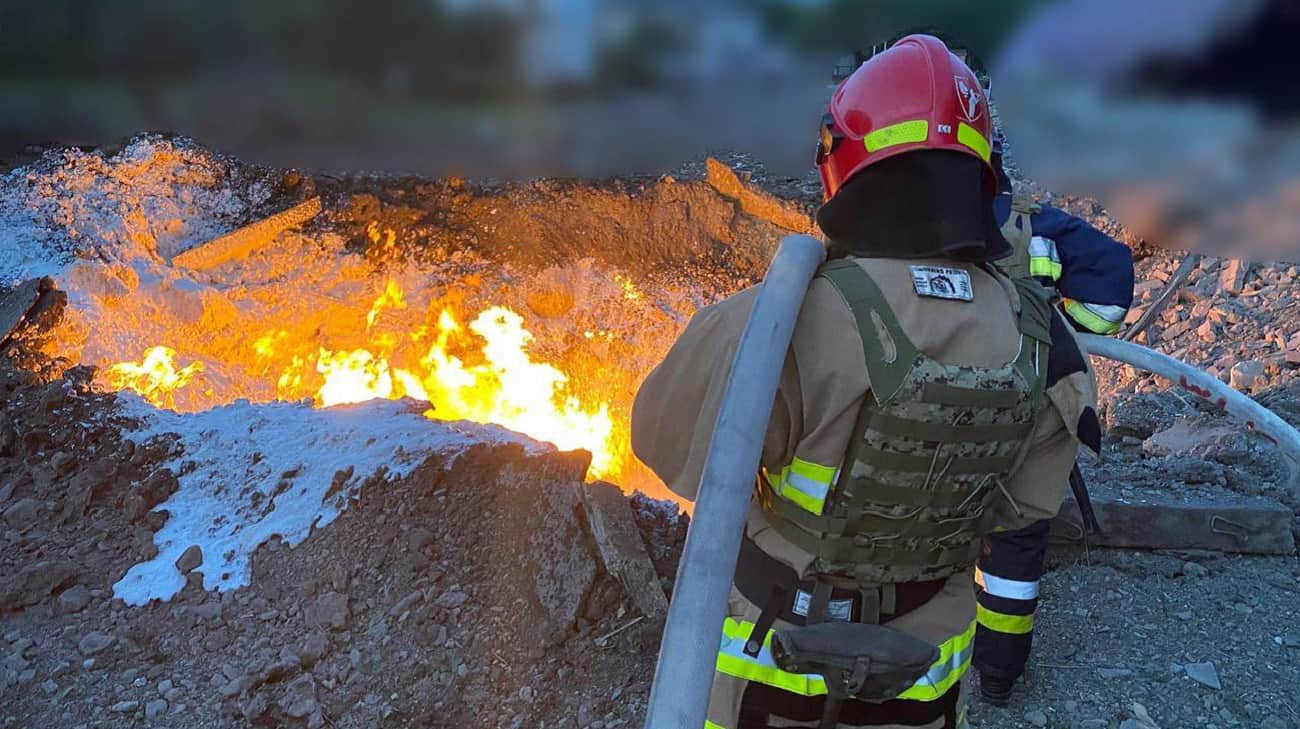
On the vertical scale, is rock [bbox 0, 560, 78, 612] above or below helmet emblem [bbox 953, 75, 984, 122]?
below

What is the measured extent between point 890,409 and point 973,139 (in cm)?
66

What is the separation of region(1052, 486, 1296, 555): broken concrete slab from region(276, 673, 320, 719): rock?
355cm

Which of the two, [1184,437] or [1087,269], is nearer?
[1087,269]

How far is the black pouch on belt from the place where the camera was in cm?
173

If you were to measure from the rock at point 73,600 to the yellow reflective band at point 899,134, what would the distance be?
3569 millimetres

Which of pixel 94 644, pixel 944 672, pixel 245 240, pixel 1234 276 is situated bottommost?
pixel 94 644

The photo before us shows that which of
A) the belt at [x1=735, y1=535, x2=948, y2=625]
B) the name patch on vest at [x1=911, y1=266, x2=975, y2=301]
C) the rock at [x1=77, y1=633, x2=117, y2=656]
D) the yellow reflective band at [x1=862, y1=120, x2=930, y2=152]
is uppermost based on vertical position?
the yellow reflective band at [x1=862, y1=120, x2=930, y2=152]

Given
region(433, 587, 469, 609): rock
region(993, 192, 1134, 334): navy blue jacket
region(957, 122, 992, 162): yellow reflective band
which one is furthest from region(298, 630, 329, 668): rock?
region(993, 192, 1134, 334): navy blue jacket

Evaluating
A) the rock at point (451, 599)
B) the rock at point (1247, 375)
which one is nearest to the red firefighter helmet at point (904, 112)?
the rock at point (451, 599)

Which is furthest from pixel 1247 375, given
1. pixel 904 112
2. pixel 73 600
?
pixel 73 600

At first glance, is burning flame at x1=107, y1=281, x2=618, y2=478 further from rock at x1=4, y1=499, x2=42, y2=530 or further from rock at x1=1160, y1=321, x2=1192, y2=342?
rock at x1=1160, y1=321, x2=1192, y2=342

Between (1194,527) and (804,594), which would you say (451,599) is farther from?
(1194,527)

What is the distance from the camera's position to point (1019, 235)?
129 inches

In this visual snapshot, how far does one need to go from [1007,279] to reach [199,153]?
285 inches
